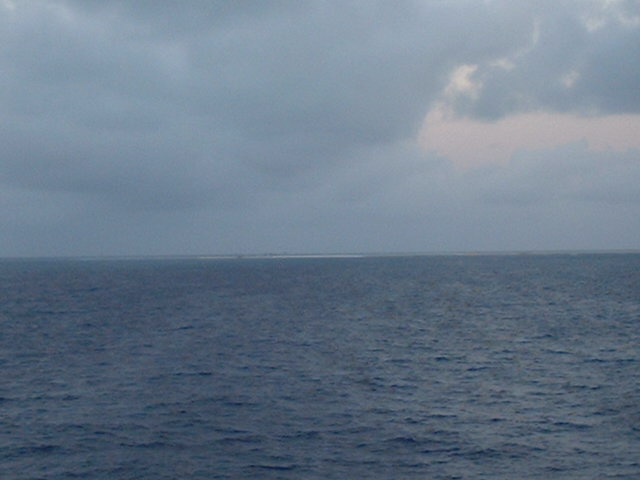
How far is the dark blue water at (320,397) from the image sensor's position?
30.6 metres

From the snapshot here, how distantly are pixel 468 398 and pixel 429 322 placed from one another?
39.1 meters

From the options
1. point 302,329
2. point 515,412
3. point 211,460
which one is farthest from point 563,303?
point 211,460

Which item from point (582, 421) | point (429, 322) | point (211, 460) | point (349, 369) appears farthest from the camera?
point (429, 322)

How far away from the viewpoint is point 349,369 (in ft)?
169

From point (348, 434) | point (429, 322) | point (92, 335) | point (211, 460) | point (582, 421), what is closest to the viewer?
point (211, 460)

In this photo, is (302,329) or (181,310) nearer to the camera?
(302,329)

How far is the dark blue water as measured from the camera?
30.6 metres

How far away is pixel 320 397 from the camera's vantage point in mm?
42375

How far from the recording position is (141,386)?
4509 cm

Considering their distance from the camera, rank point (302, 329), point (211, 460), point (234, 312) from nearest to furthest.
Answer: point (211, 460)
point (302, 329)
point (234, 312)

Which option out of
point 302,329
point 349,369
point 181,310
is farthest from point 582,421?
point 181,310

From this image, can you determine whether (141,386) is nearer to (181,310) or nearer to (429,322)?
(429,322)

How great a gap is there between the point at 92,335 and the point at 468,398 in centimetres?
4560

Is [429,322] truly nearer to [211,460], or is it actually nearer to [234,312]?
[234,312]
